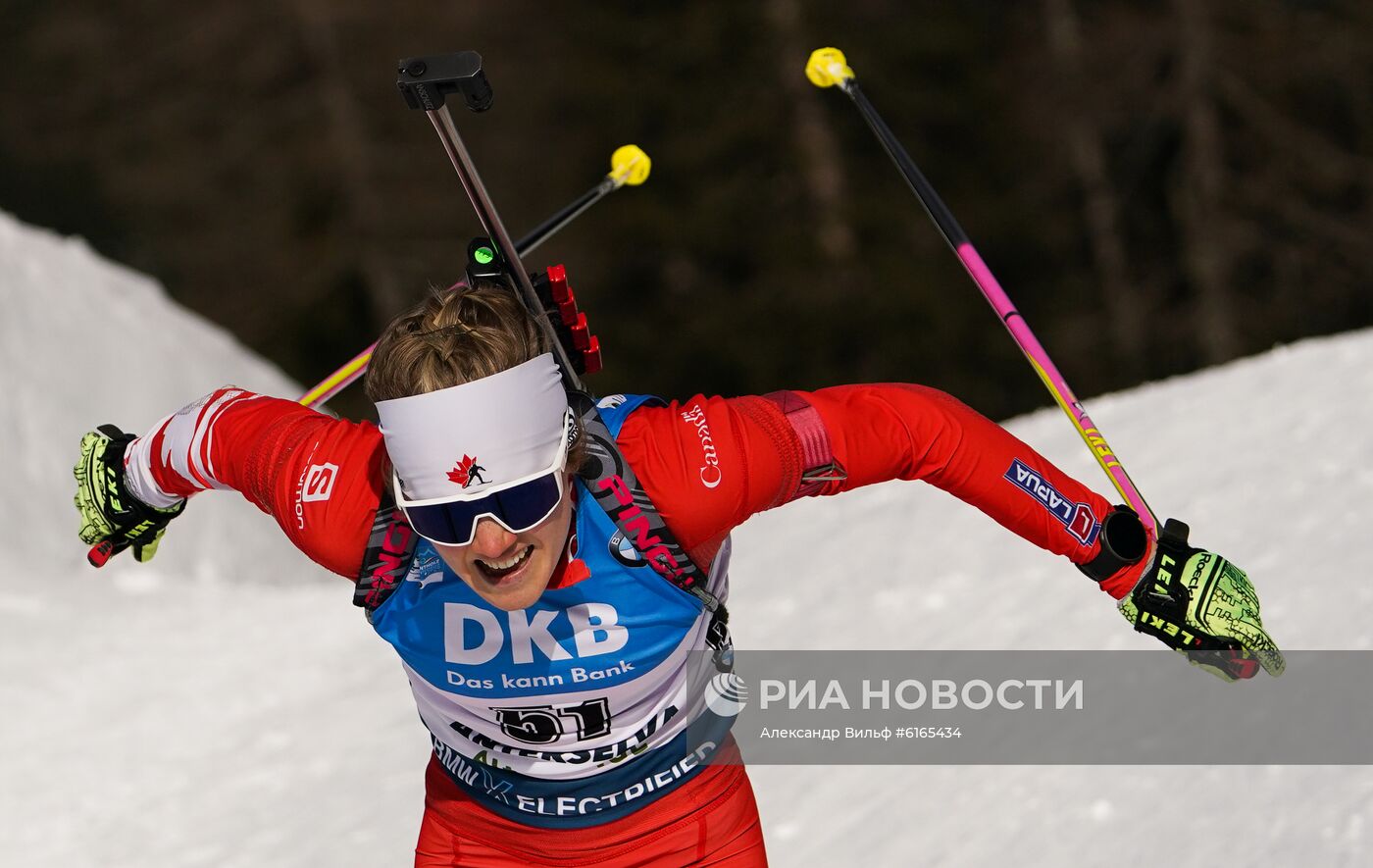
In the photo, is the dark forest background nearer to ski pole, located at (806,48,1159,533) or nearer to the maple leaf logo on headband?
ski pole, located at (806,48,1159,533)

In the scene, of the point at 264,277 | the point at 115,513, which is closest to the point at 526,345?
the point at 115,513

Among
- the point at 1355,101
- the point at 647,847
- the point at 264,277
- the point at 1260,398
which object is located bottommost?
the point at 1355,101

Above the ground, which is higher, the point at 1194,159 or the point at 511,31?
the point at 511,31

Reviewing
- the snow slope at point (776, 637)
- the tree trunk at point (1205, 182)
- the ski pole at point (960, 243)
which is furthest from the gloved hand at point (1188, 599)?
the tree trunk at point (1205, 182)

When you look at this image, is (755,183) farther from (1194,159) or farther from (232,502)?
(232,502)

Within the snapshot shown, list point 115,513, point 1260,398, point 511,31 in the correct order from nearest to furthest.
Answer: point 115,513 → point 1260,398 → point 511,31

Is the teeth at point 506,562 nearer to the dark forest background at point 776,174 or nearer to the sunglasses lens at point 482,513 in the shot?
the sunglasses lens at point 482,513

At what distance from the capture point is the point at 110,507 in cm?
329

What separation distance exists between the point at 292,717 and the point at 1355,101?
14955mm

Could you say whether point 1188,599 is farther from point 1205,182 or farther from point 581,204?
point 1205,182

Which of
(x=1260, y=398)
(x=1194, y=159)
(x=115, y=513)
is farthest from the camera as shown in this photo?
(x=1194, y=159)

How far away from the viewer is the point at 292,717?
6.44m

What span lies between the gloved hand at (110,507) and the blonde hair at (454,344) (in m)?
0.96

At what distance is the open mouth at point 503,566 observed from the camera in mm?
2568
